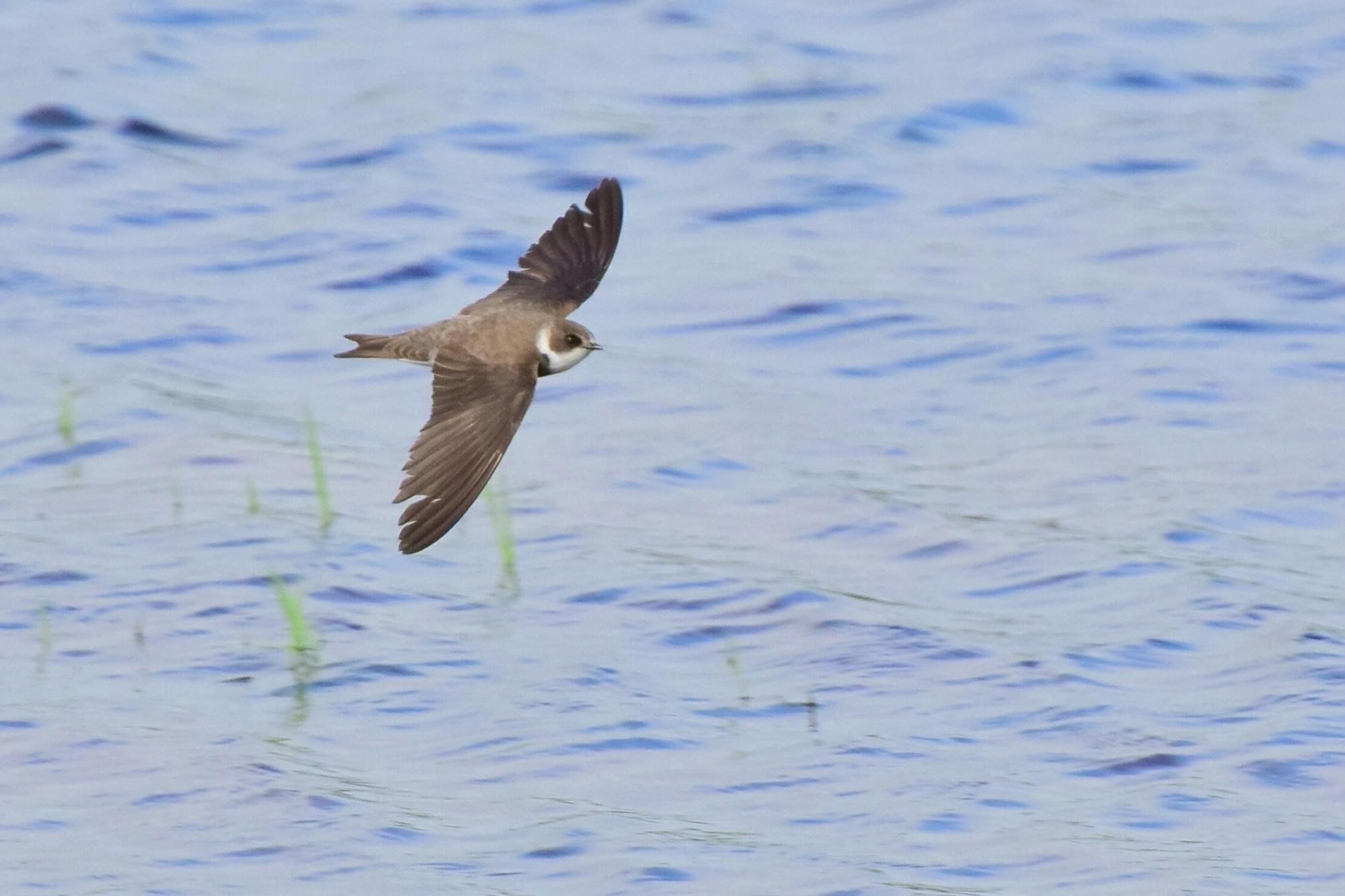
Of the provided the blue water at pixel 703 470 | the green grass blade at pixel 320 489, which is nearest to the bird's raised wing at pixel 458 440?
the blue water at pixel 703 470

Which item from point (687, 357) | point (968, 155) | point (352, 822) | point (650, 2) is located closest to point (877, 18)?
point (650, 2)

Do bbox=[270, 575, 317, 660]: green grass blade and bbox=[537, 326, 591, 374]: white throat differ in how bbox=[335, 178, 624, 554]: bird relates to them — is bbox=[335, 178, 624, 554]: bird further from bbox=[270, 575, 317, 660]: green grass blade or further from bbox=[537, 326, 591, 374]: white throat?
bbox=[270, 575, 317, 660]: green grass blade

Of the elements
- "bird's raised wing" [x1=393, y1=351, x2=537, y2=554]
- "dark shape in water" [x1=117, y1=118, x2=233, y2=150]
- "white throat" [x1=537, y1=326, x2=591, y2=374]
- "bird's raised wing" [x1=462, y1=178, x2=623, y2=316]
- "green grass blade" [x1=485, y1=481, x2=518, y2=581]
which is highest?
"bird's raised wing" [x1=462, y1=178, x2=623, y2=316]

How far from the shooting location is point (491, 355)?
532 centimetres

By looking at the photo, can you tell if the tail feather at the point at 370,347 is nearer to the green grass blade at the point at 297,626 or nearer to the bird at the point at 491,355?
the bird at the point at 491,355

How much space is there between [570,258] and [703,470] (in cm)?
137

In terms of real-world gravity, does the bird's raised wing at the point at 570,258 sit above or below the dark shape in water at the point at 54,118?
above

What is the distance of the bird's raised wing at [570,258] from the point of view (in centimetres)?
581

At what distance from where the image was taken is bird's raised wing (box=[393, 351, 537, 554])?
15.5 ft

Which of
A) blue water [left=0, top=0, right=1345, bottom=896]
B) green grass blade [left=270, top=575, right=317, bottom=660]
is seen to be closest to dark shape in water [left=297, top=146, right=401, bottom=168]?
blue water [left=0, top=0, right=1345, bottom=896]

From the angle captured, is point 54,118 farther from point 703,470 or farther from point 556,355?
point 556,355

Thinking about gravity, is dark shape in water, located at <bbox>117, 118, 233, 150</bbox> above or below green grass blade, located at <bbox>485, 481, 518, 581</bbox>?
above

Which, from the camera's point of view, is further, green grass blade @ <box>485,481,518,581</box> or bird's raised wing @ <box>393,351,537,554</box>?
green grass blade @ <box>485,481,518,581</box>

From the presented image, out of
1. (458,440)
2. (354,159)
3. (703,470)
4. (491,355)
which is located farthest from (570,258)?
(354,159)
